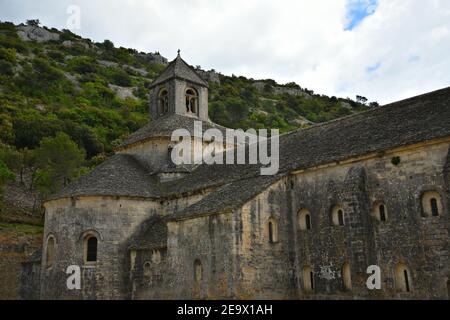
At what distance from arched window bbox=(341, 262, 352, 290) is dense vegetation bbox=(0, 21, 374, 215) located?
95.7ft

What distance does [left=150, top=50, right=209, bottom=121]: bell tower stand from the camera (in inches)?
1249

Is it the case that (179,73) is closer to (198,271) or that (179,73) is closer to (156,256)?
(156,256)

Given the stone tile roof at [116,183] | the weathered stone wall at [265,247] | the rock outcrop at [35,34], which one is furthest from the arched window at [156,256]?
the rock outcrop at [35,34]

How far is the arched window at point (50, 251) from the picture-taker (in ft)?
76.4

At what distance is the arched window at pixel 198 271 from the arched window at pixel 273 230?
3.20 metres

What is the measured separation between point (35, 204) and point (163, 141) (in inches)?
695

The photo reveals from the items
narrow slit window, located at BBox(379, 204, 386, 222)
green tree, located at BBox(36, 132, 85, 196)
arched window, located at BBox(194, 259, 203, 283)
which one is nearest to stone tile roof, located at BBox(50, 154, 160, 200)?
arched window, located at BBox(194, 259, 203, 283)

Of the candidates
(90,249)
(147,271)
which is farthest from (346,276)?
(90,249)

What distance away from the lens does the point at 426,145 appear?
16.0 meters

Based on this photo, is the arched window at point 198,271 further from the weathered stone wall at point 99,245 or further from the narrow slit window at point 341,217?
the narrow slit window at point 341,217

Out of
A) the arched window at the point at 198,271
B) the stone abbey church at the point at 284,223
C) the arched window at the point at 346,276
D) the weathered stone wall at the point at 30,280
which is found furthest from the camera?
the weathered stone wall at the point at 30,280

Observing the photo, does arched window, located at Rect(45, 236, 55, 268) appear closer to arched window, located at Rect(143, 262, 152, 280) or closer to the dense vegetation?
arched window, located at Rect(143, 262, 152, 280)
